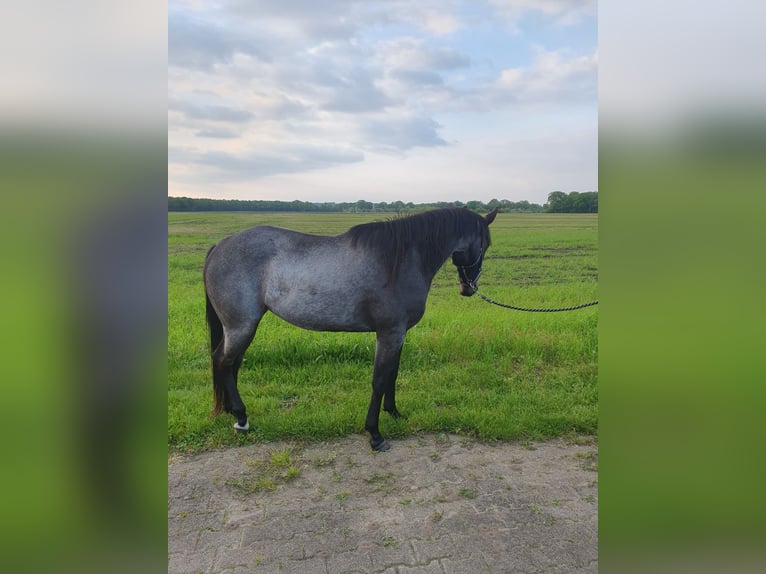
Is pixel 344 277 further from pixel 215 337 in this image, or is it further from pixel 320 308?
pixel 215 337

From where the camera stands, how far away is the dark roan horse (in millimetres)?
4012

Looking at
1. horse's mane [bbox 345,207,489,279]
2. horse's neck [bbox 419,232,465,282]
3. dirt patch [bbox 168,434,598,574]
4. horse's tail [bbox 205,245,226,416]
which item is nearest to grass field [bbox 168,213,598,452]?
horse's tail [bbox 205,245,226,416]

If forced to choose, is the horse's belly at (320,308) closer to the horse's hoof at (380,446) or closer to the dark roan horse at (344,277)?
the dark roan horse at (344,277)

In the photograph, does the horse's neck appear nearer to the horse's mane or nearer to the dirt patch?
the horse's mane

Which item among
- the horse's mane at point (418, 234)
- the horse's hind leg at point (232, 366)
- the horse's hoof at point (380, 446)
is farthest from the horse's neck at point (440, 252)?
the horse's hind leg at point (232, 366)

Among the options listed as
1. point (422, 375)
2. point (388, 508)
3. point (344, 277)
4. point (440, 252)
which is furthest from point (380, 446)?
point (440, 252)

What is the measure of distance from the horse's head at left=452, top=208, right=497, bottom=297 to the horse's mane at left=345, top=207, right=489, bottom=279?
0.04m

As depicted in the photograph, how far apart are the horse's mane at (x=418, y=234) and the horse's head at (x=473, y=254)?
0.04 metres

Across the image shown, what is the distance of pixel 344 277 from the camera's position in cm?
400

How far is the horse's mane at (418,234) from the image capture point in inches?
159

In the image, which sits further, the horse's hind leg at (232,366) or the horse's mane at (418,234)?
the horse's hind leg at (232,366)

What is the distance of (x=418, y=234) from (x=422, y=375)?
2.04m
